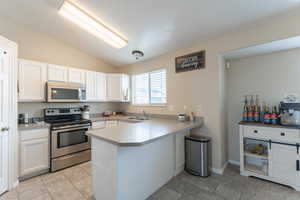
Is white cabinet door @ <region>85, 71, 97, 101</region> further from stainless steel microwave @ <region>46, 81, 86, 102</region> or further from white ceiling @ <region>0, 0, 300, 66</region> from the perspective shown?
white ceiling @ <region>0, 0, 300, 66</region>

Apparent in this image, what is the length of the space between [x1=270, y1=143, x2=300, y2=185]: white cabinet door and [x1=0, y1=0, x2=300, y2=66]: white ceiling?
6.58ft

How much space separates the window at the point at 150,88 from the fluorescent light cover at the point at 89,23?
1.12 meters

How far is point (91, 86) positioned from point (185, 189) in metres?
3.22

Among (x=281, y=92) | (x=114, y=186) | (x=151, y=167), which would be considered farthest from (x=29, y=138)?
(x=281, y=92)

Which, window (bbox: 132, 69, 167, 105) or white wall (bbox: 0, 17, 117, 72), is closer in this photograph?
white wall (bbox: 0, 17, 117, 72)

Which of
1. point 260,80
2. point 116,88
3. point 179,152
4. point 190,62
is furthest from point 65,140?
point 260,80

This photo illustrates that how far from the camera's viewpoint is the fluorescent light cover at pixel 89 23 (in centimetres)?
225

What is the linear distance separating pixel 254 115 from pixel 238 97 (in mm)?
515

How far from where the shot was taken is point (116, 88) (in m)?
4.08

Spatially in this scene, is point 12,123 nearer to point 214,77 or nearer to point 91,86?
point 91,86

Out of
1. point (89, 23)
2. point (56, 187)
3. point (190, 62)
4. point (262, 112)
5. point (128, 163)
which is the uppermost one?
point (89, 23)

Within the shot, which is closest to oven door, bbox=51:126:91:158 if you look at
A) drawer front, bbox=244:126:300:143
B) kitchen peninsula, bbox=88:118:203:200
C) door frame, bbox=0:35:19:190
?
door frame, bbox=0:35:19:190

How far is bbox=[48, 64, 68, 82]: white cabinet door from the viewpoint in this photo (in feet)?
9.84

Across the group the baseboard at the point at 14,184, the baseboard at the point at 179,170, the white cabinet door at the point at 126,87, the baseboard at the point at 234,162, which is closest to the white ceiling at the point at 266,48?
the baseboard at the point at 234,162
